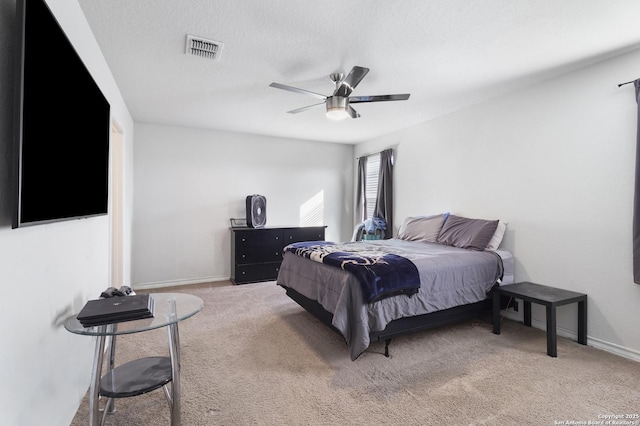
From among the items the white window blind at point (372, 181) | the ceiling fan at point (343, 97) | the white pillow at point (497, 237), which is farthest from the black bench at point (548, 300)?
the white window blind at point (372, 181)

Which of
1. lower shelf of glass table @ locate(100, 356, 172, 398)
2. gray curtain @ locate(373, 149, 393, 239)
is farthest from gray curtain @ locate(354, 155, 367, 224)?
lower shelf of glass table @ locate(100, 356, 172, 398)

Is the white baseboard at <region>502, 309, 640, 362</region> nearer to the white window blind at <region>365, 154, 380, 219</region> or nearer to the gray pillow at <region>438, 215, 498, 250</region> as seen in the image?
the gray pillow at <region>438, 215, 498, 250</region>

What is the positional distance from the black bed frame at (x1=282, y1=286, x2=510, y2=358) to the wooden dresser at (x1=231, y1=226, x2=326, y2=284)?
1692 millimetres

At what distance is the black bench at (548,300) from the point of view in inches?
93.9

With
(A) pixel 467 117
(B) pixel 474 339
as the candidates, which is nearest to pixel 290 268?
(B) pixel 474 339

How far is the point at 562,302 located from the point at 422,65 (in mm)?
2211

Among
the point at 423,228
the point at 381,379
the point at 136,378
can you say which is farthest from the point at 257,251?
the point at 136,378

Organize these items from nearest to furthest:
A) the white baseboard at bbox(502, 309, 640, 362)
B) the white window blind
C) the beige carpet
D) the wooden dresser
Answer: the beige carpet, the white baseboard at bbox(502, 309, 640, 362), the wooden dresser, the white window blind

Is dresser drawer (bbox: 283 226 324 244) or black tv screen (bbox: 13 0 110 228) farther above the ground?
black tv screen (bbox: 13 0 110 228)

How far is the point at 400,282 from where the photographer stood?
2365 mm

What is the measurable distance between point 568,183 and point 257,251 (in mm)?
3822

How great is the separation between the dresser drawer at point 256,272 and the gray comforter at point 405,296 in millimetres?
1450

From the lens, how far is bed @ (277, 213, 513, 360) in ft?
7.47

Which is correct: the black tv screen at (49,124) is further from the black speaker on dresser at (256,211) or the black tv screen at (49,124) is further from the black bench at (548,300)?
the black bench at (548,300)
